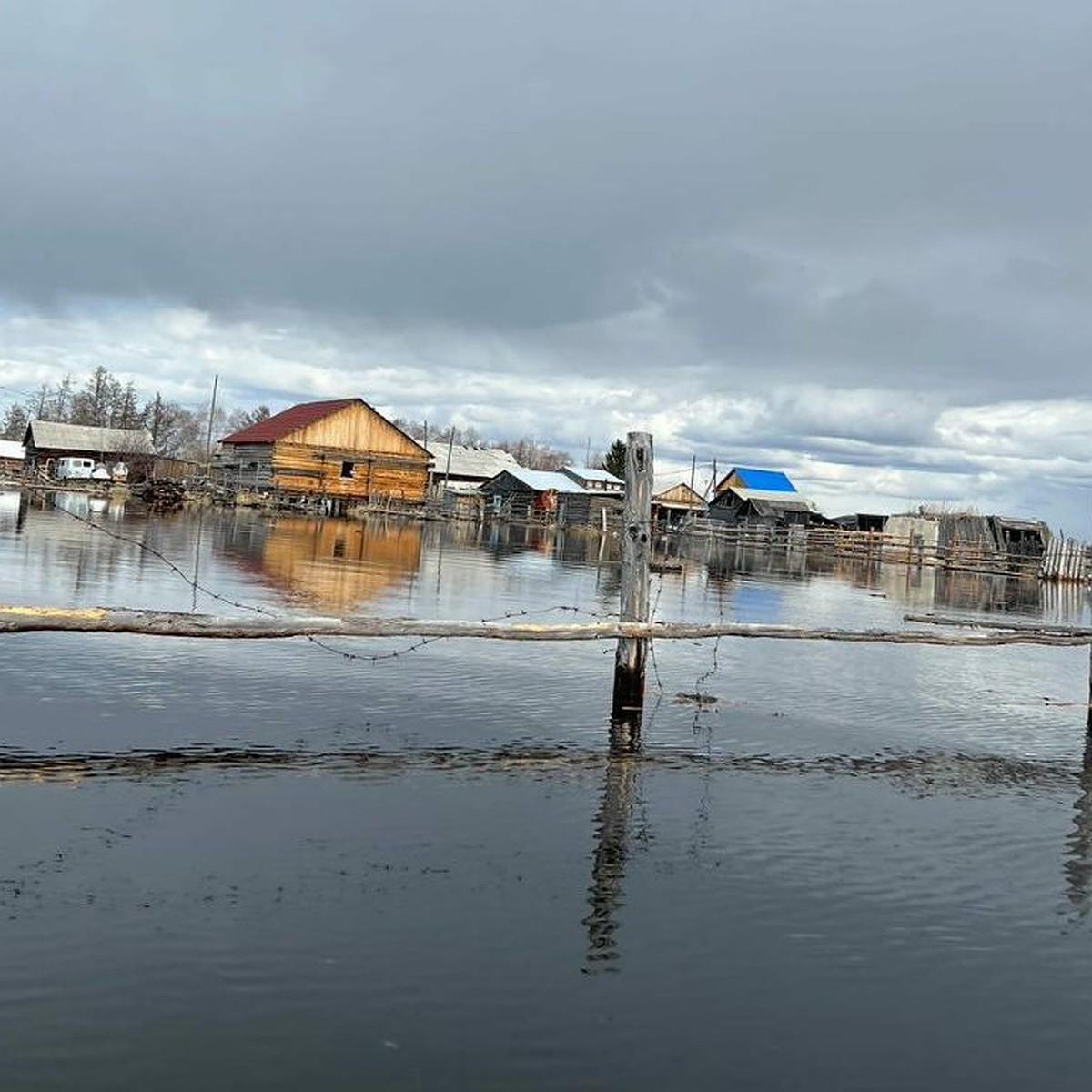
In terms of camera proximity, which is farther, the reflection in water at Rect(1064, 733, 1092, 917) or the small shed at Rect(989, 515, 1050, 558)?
the small shed at Rect(989, 515, 1050, 558)

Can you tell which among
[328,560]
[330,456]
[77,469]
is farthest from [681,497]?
[328,560]

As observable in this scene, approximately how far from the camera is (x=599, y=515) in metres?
97.3

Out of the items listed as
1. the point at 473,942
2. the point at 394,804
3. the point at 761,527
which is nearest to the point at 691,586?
the point at 394,804

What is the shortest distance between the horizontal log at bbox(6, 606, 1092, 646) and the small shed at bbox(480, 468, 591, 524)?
83.1 meters

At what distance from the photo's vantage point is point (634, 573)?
40.9 feet

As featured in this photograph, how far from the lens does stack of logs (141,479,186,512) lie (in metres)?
71.1

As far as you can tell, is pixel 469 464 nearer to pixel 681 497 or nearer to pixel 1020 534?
pixel 681 497

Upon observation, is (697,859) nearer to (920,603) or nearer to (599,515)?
(920,603)

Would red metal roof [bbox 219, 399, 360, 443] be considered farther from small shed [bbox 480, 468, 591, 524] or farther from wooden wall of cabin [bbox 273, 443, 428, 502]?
small shed [bbox 480, 468, 591, 524]

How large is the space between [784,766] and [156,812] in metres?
6.03

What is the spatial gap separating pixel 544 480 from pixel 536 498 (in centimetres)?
207

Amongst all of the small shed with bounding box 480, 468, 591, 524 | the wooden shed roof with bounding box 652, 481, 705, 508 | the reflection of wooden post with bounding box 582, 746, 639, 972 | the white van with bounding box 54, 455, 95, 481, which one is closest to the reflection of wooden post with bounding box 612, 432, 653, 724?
the reflection of wooden post with bounding box 582, 746, 639, 972

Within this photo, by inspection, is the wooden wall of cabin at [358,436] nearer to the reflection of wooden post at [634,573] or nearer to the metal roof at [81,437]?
the metal roof at [81,437]

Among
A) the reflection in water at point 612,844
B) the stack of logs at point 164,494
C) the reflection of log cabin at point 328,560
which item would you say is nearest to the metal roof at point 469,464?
the stack of logs at point 164,494
